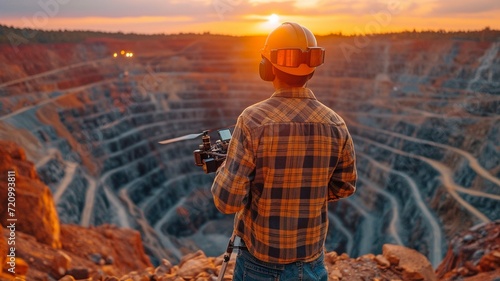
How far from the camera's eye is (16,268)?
6.07m

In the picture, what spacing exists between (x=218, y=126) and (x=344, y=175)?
26.1m

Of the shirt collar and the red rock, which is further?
the red rock

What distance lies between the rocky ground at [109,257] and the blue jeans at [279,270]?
3.15 metres

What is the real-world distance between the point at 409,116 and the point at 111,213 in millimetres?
32047

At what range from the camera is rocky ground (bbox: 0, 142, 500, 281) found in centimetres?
624

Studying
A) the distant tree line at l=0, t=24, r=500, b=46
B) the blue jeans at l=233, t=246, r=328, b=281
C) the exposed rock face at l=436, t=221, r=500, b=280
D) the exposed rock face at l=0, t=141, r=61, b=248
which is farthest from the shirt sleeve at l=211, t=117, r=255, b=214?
the distant tree line at l=0, t=24, r=500, b=46

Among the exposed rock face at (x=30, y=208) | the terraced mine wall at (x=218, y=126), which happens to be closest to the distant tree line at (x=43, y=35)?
the terraced mine wall at (x=218, y=126)

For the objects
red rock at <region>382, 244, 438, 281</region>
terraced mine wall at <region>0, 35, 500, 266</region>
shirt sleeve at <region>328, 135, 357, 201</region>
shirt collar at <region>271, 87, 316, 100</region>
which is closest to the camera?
shirt collar at <region>271, 87, 316, 100</region>

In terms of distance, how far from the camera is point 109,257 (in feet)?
38.2

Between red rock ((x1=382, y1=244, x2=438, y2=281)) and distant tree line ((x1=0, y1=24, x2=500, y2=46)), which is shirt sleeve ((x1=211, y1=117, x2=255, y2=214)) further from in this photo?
distant tree line ((x1=0, y1=24, x2=500, y2=46))

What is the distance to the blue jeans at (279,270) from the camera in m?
2.67

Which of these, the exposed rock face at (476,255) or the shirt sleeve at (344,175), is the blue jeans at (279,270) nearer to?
the shirt sleeve at (344,175)

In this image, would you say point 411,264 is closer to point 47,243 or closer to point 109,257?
point 109,257

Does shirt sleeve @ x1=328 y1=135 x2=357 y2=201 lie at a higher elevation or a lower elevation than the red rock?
higher
